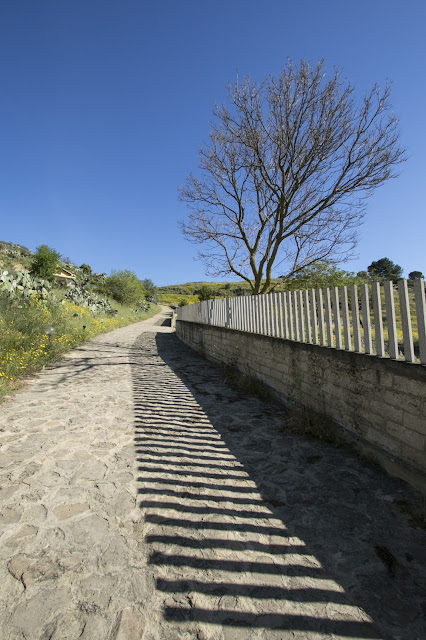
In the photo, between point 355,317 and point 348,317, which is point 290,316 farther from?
point 355,317

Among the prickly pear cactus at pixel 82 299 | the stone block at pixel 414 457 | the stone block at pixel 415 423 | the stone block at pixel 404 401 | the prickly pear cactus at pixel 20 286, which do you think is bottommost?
the stone block at pixel 414 457

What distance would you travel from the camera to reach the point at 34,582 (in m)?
1.80

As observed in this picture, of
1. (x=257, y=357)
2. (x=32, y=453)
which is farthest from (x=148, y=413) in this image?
(x=257, y=357)

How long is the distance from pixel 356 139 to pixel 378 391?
8347 mm

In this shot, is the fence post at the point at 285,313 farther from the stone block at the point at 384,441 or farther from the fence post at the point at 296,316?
the stone block at the point at 384,441

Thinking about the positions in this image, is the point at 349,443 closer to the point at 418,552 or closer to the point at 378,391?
the point at 378,391

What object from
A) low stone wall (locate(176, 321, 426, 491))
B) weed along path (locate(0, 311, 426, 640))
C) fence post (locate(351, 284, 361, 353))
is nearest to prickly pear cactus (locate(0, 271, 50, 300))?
weed along path (locate(0, 311, 426, 640))

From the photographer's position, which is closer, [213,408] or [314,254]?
[213,408]

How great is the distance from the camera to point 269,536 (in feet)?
7.29

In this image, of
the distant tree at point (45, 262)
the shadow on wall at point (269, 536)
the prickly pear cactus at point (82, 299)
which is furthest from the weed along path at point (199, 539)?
the distant tree at point (45, 262)

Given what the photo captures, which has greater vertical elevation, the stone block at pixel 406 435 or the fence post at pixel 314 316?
the fence post at pixel 314 316

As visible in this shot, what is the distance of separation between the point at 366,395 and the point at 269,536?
1.79 metres

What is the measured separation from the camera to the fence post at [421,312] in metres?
2.68

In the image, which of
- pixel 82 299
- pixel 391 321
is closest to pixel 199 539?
pixel 391 321
